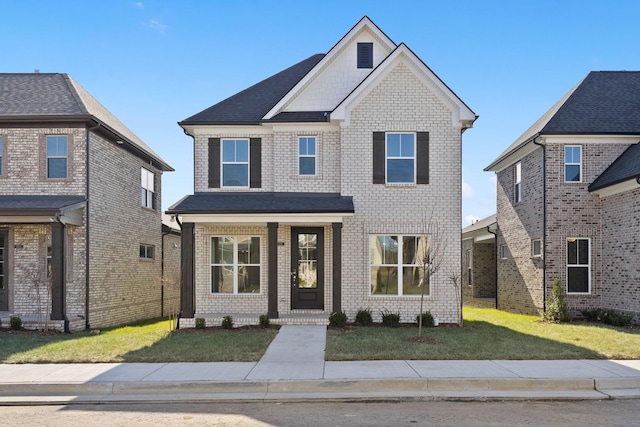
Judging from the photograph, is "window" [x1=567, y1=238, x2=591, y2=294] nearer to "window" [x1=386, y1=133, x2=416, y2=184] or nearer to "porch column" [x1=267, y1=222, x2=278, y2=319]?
"window" [x1=386, y1=133, x2=416, y2=184]

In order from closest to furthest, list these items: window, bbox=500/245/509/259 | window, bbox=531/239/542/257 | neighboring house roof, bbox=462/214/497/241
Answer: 1. window, bbox=531/239/542/257
2. window, bbox=500/245/509/259
3. neighboring house roof, bbox=462/214/497/241

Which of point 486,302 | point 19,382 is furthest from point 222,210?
point 486,302

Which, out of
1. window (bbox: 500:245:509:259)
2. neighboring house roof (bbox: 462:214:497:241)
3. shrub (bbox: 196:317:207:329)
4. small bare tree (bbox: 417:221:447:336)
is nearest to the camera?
A: shrub (bbox: 196:317:207:329)

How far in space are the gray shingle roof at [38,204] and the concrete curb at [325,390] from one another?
714 centimetres

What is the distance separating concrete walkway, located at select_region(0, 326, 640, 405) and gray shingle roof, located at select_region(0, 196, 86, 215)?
5984 mm

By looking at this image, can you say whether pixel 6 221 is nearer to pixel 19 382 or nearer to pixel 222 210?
pixel 222 210

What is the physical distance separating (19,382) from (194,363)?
2936 millimetres

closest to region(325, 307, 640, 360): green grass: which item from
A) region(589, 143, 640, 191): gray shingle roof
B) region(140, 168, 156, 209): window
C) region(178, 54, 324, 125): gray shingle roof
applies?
region(589, 143, 640, 191): gray shingle roof

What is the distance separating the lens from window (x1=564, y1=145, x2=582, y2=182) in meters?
18.4

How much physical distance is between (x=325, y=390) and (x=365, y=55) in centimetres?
1195

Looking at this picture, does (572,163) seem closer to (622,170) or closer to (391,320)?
(622,170)

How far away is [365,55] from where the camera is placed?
58.2ft

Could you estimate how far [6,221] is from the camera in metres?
15.8

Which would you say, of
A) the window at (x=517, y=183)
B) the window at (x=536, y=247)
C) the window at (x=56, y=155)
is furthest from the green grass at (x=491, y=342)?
the window at (x=56, y=155)
